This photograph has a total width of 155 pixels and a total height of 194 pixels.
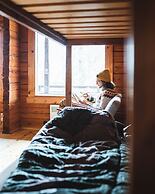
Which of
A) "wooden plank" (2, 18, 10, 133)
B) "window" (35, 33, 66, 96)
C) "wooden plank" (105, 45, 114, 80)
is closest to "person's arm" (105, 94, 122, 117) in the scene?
"wooden plank" (105, 45, 114, 80)

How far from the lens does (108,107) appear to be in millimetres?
4109

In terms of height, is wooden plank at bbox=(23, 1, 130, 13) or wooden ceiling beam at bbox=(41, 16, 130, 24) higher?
wooden ceiling beam at bbox=(41, 16, 130, 24)

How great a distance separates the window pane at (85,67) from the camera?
5828mm

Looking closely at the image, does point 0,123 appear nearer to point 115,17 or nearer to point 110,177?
point 115,17

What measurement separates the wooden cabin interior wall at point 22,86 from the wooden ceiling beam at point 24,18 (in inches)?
74.0

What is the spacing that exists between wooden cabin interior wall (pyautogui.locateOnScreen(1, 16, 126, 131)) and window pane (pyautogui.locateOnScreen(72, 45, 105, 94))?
0.44 m

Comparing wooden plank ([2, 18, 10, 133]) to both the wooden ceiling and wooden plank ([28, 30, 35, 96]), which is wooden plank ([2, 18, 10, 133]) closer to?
wooden plank ([28, 30, 35, 96])

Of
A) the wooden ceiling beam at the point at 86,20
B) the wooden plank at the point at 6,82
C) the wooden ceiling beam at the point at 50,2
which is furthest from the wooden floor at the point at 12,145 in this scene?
the wooden ceiling beam at the point at 50,2

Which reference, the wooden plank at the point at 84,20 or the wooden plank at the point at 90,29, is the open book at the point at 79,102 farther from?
the wooden plank at the point at 84,20

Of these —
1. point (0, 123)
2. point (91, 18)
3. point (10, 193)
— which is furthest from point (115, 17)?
point (0, 123)

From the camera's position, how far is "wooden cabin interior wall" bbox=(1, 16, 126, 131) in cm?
559

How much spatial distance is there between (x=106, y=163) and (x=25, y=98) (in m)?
3.94

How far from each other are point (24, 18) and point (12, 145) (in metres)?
2.42

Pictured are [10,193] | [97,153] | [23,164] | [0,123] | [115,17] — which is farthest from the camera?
[0,123]
